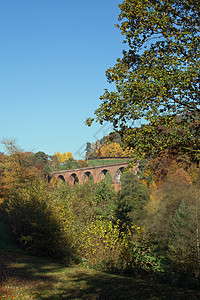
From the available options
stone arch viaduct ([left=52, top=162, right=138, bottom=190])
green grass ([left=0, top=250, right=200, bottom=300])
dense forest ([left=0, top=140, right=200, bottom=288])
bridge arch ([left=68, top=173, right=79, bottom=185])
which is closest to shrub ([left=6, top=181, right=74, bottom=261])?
dense forest ([left=0, top=140, right=200, bottom=288])

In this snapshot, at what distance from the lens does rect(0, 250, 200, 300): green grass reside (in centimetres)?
721

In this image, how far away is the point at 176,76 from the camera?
9.12 m

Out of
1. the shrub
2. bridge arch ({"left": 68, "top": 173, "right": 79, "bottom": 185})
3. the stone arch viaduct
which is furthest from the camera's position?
bridge arch ({"left": 68, "top": 173, "right": 79, "bottom": 185})

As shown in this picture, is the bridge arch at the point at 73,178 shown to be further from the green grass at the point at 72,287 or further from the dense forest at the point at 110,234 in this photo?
the green grass at the point at 72,287

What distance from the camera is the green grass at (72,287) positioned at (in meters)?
7.21

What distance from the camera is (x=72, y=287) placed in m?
8.12

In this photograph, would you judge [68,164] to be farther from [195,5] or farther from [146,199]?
[195,5]

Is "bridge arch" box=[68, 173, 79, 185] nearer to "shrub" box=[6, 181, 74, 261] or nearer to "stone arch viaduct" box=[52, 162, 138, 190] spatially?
"stone arch viaduct" box=[52, 162, 138, 190]

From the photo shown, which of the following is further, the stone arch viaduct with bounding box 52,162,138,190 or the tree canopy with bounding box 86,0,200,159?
the stone arch viaduct with bounding box 52,162,138,190

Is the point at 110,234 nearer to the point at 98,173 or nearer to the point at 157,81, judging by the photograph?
the point at 157,81

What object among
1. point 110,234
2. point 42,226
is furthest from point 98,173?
point 110,234

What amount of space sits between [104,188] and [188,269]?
96.8 ft

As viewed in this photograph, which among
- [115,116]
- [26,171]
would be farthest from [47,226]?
[26,171]

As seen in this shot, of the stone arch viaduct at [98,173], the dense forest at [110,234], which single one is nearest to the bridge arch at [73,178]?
the stone arch viaduct at [98,173]
